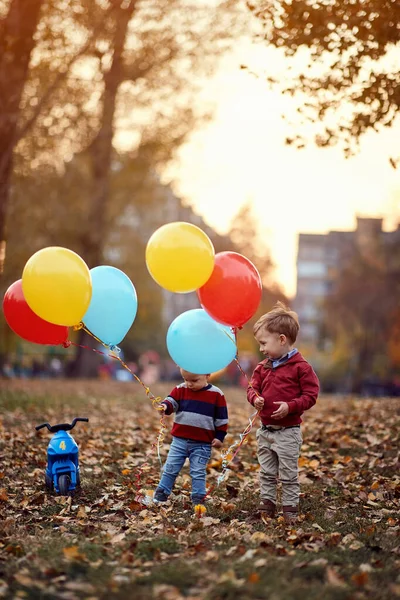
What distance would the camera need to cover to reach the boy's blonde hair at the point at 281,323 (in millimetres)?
6148

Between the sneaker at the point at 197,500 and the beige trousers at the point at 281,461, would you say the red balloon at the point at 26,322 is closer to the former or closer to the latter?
the sneaker at the point at 197,500

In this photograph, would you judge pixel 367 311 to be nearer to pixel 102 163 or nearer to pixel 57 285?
pixel 102 163

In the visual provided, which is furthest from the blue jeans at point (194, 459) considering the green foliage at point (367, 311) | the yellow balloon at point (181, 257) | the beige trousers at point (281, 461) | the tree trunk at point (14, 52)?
the green foliage at point (367, 311)

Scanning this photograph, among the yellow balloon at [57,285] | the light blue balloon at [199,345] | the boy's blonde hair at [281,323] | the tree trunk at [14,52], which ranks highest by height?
the tree trunk at [14,52]

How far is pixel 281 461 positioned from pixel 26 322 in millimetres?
2541

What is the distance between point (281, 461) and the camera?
6113 millimetres

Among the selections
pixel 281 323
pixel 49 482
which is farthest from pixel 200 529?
pixel 49 482

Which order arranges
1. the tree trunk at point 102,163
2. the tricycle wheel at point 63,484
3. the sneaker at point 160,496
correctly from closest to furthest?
the sneaker at point 160,496
the tricycle wheel at point 63,484
the tree trunk at point 102,163

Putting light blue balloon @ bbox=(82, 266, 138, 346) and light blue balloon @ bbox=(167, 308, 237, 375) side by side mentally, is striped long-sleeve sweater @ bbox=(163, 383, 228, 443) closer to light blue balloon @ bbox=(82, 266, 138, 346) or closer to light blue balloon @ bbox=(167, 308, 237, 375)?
light blue balloon @ bbox=(167, 308, 237, 375)

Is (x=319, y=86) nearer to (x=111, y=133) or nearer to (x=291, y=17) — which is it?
(x=291, y=17)

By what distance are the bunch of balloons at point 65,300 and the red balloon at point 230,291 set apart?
0.73 metres

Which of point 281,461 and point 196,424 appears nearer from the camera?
point 281,461

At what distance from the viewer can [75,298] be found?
239 inches

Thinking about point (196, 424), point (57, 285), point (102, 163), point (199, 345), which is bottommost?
point (196, 424)
